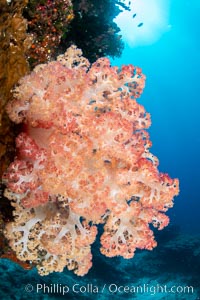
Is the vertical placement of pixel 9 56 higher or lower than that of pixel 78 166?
higher

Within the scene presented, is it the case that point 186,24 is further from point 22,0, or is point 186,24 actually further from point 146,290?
point 22,0

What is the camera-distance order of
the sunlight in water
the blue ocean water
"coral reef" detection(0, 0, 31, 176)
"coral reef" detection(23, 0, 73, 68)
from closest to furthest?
1. "coral reef" detection(0, 0, 31, 176)
2. "coral reef" detection(23, 0, 73, 68)
3. the blue ocean water
4. the sunlight in water

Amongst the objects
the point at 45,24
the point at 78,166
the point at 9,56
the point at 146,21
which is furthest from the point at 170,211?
the point at 146,21

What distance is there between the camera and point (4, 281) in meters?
9.32

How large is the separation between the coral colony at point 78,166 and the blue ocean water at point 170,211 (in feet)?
21.9

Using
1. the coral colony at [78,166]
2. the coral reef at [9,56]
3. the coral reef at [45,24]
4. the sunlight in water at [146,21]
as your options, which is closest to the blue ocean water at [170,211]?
the sunlight in water at [146,21]

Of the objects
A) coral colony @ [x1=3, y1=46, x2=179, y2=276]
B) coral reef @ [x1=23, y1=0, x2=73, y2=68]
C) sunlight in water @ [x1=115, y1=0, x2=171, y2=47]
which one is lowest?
coral colony @ [x1=3, y1=46, x2=179, y2=276]

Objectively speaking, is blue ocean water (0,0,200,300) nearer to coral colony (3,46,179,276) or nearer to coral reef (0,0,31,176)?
coral colony (3,46,179,276)

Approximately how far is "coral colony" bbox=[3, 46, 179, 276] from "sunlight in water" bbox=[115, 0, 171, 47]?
101 meters

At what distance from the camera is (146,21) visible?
11019cm

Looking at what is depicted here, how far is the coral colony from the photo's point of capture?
3000mm

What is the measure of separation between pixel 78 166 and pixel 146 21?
119 meters

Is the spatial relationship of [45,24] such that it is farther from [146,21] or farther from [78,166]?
[146,21]

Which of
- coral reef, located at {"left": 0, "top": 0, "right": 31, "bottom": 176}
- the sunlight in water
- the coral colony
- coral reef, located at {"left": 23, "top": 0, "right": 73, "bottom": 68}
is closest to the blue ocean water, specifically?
the sunlight in water
